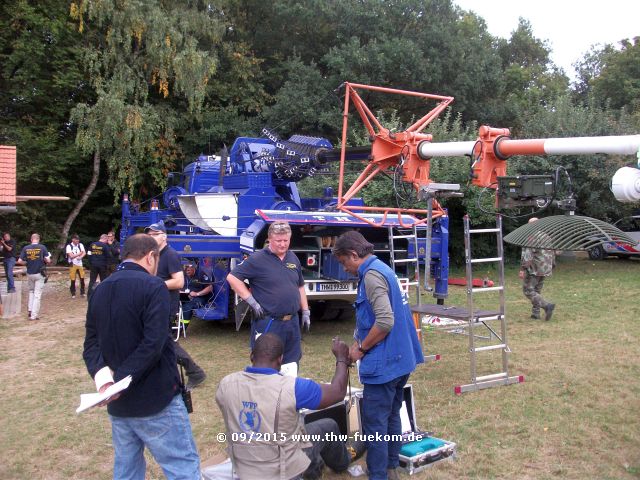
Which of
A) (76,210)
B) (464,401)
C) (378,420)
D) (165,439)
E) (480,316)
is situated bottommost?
(464,401)

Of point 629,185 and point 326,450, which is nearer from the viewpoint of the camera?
point 629,185

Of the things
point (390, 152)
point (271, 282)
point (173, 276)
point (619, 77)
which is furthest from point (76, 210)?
point (619, 77)

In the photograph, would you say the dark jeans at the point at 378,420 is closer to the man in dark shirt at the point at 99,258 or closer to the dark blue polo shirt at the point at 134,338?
the dark blue polo shirt at the point at 134,338

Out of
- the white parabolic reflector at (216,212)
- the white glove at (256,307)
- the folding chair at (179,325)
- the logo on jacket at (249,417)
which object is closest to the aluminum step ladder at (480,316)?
the white glove at (256,307)

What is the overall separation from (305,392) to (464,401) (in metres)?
3.18

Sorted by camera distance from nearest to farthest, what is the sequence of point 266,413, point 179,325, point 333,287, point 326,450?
point 266,413 → point 326,450 → point 333,287 → point 179,325

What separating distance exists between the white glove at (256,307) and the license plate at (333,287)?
3.25 metres

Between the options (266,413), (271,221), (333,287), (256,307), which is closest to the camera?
(266,413)

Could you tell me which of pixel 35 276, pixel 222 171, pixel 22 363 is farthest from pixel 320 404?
pixel 35 276

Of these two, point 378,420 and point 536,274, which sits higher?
point 536,274

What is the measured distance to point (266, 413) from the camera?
3.26 m

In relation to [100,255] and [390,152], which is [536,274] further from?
[100,255]

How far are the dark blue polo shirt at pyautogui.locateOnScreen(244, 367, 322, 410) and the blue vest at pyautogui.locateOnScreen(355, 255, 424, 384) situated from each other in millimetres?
750

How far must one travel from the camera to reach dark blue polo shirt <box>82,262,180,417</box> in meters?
3.17
